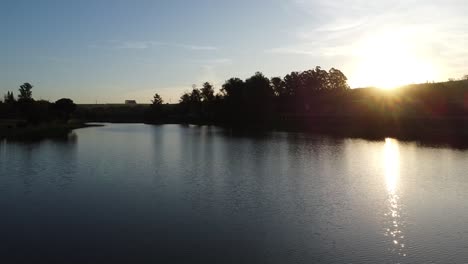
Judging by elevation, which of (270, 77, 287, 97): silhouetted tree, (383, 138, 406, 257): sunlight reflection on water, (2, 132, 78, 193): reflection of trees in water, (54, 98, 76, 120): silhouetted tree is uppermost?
(270, 77, 287, 97): silhouetted tree

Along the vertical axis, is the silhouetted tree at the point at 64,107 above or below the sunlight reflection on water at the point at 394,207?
above

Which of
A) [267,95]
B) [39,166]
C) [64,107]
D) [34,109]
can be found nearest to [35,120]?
[34,109]

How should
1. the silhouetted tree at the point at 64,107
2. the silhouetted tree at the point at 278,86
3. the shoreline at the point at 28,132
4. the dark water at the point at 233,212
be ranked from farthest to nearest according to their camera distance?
1. the silhouetted tree at the point at 278,86
2. the silhouetted tree at the point at 64,107
3. the shoreline at the point at 28,132
4. the dark water at the point at 233,212

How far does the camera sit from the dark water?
545 inches

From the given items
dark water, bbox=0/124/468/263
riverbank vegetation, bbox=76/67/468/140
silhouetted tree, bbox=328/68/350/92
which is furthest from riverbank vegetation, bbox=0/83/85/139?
silhouetted tree, bbox=328/68/350/92

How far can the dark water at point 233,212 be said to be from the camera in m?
13.8

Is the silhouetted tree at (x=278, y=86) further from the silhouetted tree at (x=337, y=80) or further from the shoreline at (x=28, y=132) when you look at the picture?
the shoreline at (x=28, y=132)

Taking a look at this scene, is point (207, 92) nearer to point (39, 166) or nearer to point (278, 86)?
point (278, 86)

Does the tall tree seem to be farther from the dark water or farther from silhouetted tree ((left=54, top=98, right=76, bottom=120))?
the dark water

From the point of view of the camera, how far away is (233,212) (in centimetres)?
1875

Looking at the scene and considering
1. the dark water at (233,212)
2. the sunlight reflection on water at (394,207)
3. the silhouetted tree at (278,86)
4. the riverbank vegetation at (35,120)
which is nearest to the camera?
the dark water at (233,212)

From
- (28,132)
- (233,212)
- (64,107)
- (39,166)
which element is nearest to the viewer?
(233,212)

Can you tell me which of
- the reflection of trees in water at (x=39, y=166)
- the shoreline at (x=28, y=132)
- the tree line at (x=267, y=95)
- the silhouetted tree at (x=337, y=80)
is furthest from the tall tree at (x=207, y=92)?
the reflection of trees in water at (x=39, y=166)

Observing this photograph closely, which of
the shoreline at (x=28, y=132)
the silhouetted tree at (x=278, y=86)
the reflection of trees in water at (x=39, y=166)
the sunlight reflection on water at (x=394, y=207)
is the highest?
the silhouetted tree at (x=278, y=86)
